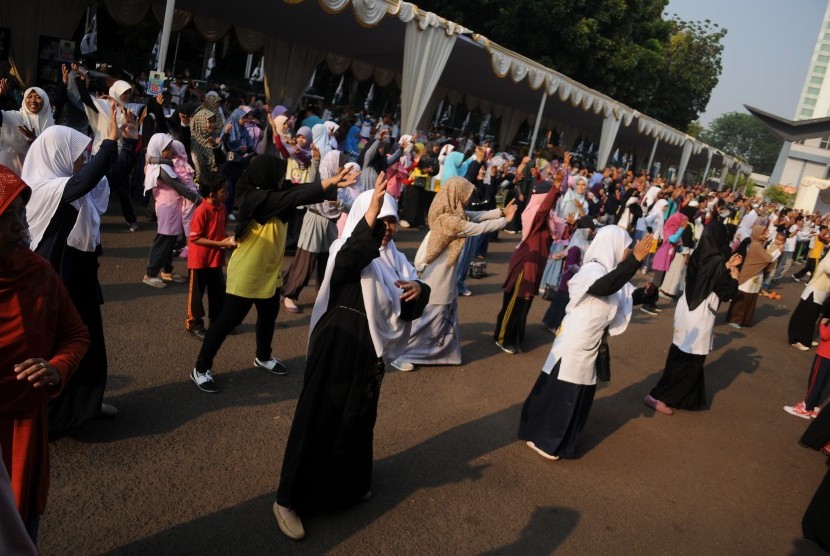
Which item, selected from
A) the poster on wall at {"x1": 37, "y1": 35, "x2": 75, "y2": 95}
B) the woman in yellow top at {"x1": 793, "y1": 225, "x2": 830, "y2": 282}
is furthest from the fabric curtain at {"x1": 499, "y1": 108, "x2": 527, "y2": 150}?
the poster on wall at {"x1": 37, "y1": 35, "x2": 75, "y2": 95}

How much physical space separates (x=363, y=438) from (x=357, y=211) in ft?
4.12

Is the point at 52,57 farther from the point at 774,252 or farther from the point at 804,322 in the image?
the point at 804,322

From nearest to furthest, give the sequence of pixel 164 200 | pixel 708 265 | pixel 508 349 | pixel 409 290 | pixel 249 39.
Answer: pixel 409 290 < pixel 708 265 < pixel 164 200 < pixel 508 349 < pixel 249 39

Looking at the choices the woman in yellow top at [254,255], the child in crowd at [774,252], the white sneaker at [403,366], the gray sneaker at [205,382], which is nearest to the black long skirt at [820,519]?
the white sneaker at [403,366]

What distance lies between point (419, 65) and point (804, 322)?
27.2ft

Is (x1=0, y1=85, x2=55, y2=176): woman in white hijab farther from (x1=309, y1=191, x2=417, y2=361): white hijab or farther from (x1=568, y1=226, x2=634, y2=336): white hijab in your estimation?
(x1=568, y1=226, x2=634, y2=336): white hijab

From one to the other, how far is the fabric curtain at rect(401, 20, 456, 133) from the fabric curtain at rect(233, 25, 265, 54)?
20.6ft

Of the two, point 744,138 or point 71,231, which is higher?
point 744,138

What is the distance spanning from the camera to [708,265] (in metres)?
6.03

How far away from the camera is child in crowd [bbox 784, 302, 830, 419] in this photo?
21.7 feet

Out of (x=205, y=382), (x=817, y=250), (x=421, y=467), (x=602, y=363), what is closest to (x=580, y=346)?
(x=602, y=363)

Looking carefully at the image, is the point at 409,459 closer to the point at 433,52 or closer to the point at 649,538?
the point at 649,538

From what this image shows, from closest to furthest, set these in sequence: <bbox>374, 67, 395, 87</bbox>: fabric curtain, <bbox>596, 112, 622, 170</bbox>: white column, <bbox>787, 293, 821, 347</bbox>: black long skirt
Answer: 1. <bbox>787, 293, 821, 347</bbox>: black long skirt
2. <bbox>596, 112, 622, 170</bbox>: white column
3. <bbox>374, 67, 395, 87</bbox>: fabric curtain

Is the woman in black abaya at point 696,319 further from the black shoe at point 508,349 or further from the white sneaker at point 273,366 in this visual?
the white sneaker at point 273,366
